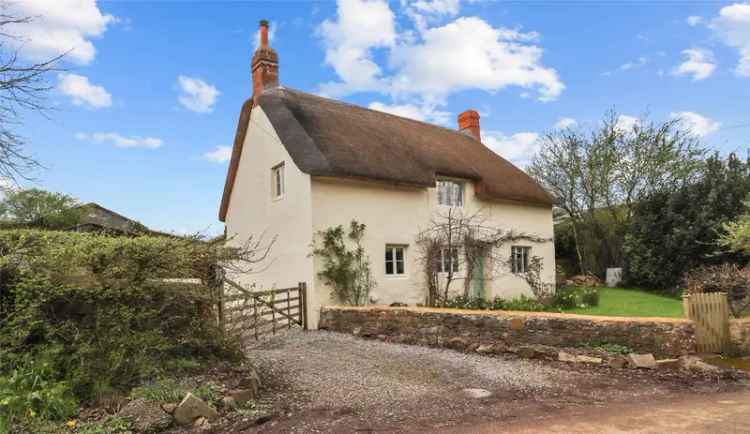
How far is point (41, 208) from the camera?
2375 cm

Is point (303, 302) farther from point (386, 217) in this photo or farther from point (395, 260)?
point (386, 217)

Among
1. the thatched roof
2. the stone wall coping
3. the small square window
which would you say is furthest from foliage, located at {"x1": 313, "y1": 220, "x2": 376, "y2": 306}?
the thatched roof

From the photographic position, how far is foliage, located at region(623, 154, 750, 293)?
15086mm

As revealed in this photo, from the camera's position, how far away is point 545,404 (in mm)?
4578

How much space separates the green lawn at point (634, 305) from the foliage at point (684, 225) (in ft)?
3.75

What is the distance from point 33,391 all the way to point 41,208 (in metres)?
25.0

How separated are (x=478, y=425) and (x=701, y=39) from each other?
35.1 ft

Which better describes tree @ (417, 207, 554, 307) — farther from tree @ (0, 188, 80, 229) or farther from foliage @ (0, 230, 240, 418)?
tree @ (0, 188, 80, 229)

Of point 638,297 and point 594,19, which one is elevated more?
point 594,19

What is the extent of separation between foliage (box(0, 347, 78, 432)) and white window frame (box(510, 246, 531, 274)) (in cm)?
1362

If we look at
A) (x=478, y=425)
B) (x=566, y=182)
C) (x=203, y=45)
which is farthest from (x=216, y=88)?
(x=566, y=182)

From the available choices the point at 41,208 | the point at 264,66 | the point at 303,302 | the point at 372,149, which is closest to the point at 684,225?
the point at 372,149

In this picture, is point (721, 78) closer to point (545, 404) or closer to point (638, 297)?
point (638, 297)

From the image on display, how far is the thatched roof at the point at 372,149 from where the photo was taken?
11070 millimetres
